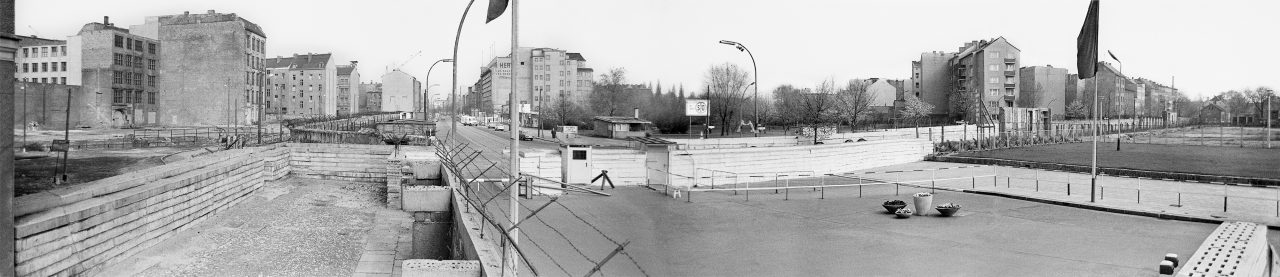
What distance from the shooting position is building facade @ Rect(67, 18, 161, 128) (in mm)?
27000

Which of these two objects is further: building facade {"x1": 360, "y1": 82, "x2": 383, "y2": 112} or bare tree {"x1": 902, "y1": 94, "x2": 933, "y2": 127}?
building facade {"x1": 360, "y1": 82, "x2": 383, "y2": 112}

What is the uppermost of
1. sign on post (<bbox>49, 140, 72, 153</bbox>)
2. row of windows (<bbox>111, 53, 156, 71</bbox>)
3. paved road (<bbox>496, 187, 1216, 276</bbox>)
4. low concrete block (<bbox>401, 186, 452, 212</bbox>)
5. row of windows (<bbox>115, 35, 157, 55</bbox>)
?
row of windows (<bbox>115, 35, 157, 55</bbox>)

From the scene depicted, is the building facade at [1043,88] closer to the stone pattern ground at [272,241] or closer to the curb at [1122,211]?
the curb at [1122,211]

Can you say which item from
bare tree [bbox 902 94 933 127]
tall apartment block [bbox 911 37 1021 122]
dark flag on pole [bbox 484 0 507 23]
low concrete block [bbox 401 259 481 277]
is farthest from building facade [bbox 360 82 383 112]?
low concrete block [bbox 401 259 481 277]

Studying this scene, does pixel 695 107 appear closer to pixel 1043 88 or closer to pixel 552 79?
pixel 552 79

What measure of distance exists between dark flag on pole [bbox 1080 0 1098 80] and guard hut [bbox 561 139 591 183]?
9497mm

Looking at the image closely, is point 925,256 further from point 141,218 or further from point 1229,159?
point 1229,159

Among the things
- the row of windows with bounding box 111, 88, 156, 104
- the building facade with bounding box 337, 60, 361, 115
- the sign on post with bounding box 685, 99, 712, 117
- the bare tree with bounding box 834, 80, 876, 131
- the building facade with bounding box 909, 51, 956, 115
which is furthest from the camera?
the building facade with bounding box 337, 60, 361, 115

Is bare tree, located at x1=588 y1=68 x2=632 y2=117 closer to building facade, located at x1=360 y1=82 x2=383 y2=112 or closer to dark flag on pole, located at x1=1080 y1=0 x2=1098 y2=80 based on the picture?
dark flag on pole, located at x1=1080 y1=0 x2=1098 y2=80

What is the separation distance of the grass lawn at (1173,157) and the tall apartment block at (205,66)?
32.3m

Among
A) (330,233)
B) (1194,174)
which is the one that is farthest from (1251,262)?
(1194,174)

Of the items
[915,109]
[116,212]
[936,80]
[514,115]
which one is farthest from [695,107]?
[936,80]

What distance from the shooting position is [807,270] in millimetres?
7953

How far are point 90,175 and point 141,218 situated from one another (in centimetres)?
367
